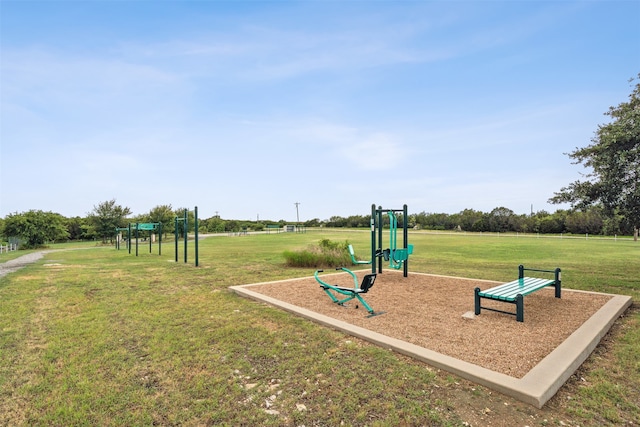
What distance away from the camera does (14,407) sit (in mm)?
2988

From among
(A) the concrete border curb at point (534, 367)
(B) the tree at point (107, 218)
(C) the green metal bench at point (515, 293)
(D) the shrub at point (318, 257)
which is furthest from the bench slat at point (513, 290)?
(B) the tree at point (107, 218)

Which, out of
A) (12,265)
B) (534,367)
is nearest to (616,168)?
(534,367)

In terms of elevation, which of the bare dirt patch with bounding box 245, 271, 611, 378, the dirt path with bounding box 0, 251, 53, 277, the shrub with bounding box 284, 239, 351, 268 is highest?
the shrub with bounding box 284, 239, 351, 268

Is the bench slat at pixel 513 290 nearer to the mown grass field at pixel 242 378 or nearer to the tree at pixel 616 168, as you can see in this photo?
the mown grass field at pixel 242 378

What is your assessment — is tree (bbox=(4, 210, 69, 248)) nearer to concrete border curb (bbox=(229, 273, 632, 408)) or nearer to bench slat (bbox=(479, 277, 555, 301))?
concrete border curb (bbox=(229, 273, 632, 408))

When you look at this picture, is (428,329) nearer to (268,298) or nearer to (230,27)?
(268,298)

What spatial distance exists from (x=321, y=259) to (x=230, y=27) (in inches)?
352

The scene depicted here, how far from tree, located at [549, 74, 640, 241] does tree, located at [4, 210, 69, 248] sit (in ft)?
129

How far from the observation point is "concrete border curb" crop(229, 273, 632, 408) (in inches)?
122

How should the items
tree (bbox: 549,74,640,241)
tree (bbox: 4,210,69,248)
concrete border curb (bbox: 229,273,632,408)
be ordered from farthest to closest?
1. tree (bbox: 4,210,69,248)
2. tree (bbox: 549,74,640,241)
3. concrete border curb (bbox: 229,273,632,408)

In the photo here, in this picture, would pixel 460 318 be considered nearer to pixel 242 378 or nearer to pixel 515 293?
pixel 515 293

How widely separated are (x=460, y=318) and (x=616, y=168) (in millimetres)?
5341

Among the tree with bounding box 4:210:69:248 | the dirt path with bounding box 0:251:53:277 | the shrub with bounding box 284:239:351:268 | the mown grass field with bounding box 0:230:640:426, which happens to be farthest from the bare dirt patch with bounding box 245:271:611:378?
the tree with bounding box 4:210:69:248

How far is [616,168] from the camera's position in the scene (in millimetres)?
7453
